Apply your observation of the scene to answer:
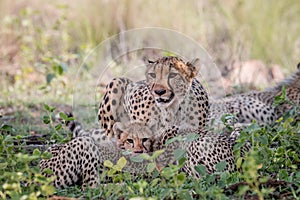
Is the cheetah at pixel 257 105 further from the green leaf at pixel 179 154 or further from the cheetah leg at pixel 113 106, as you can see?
the green leaf at pixel 179 154

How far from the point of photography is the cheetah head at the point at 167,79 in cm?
526

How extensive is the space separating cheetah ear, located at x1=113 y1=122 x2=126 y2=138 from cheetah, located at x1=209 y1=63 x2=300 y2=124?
244cm

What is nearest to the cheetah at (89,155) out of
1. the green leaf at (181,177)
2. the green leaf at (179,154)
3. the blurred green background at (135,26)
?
the green leaf at (179,154)

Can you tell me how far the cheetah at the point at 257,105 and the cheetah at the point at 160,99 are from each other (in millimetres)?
1966

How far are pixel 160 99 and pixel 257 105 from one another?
3254 mm

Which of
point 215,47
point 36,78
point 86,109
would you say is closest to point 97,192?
point 86,109

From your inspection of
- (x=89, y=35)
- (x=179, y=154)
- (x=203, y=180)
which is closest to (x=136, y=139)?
(x=203, y=180)

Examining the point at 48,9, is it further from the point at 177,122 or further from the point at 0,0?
the point at 177,122

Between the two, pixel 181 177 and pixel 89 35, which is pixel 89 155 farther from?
pixel 89 35

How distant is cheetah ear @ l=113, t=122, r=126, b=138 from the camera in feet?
17.8

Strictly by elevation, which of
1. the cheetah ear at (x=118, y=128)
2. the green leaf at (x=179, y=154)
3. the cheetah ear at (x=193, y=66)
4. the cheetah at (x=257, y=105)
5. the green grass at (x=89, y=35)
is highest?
the green grass at (x=89, y=35)

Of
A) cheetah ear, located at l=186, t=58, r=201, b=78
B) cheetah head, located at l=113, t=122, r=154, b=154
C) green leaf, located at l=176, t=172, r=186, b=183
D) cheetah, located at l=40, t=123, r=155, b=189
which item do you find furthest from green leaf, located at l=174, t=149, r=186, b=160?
cheetah ear, located at l=186, t=58, r=201, b=78

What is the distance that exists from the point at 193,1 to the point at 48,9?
267cm

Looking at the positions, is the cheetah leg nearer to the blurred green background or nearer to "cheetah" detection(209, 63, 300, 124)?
"cheetah" detection(209, 63, 300, 124)
